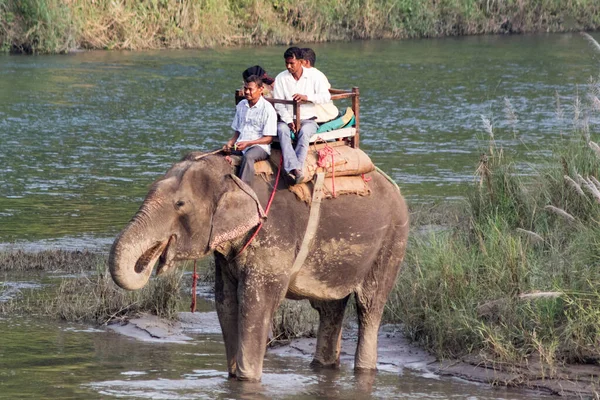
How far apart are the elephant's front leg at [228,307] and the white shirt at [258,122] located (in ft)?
2.72

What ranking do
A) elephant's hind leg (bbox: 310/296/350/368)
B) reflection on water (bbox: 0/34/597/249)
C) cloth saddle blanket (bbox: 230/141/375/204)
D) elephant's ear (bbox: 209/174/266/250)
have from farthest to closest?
1. reflection on water (bbox: 0/34/597/249)
2. elephant's hind leg (bbox: 310/296/350/368)
3. cloth saddle blanket (bbox: 230/141/375/204)
4. elephant's ear (bbox: 209/174/266/250)

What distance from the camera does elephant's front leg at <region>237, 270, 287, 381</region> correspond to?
8.44m

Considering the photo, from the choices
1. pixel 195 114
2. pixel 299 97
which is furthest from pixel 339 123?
pixel 195 114

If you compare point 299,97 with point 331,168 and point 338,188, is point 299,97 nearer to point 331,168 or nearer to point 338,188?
point 331,168

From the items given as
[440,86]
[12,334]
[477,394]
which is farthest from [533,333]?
[440,86]

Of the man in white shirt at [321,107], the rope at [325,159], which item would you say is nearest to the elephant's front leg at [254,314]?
the rope at [325,159]

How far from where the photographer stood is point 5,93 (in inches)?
1128

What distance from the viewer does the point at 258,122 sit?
338 inches

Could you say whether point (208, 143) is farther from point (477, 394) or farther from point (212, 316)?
point (477, 394)

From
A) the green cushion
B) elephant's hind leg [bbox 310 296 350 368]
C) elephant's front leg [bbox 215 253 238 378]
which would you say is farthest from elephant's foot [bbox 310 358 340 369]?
the green cushion

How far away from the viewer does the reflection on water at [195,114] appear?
17891mm

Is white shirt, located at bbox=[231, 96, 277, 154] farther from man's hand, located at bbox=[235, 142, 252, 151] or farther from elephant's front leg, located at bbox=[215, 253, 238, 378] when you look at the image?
elephant's front leg, located at bbox=[215, 253, 238, 378]

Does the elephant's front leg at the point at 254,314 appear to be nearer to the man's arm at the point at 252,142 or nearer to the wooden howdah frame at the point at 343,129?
the man's arm at the point at 252,142

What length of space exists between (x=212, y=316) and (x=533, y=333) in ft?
10.6
